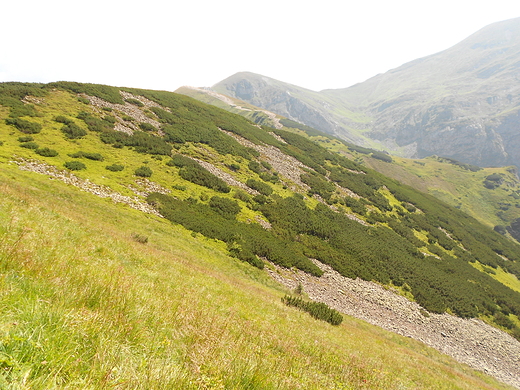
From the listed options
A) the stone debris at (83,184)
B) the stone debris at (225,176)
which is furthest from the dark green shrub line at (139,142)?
the stone debris at (83,184)

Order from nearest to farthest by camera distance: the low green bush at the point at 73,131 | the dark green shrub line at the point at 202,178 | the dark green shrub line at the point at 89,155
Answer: the dark green shrub line at the point at 89,155
the low green bush at the point at 73,131
the dark green shrub line at the point at 202,178

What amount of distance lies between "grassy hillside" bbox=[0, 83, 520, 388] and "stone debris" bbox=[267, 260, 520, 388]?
1446 mm

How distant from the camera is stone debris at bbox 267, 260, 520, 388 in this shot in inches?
842

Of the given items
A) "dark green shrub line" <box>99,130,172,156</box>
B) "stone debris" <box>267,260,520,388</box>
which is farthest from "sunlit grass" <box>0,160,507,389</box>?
"dark green shrub line" <box>99,130,172,156</box>

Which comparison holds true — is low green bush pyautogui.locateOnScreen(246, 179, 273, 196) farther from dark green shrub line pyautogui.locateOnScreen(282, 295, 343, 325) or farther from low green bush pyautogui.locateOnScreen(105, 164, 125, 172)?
dark green shrub line pyautogui.locateOnScreen(282, 295, 343, 325)

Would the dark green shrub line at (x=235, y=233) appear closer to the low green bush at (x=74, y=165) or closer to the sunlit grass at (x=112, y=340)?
the low green bush at (x=74, y=165)

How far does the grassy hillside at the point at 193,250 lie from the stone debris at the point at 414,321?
1.45 metres

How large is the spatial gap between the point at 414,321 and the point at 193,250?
21.7 m

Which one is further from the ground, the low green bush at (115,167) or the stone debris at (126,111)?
the stone debris at (126,111)

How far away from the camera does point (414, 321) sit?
2339cm

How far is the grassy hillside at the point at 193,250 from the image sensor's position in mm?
3121

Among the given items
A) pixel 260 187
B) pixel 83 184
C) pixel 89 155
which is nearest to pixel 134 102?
pixel 89 155

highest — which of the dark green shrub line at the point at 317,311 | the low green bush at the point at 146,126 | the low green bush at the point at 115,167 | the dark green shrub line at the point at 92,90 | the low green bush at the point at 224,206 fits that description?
the dark green shrub line at the point at 92,90

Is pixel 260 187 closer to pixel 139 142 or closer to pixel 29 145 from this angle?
pixel 139 142
